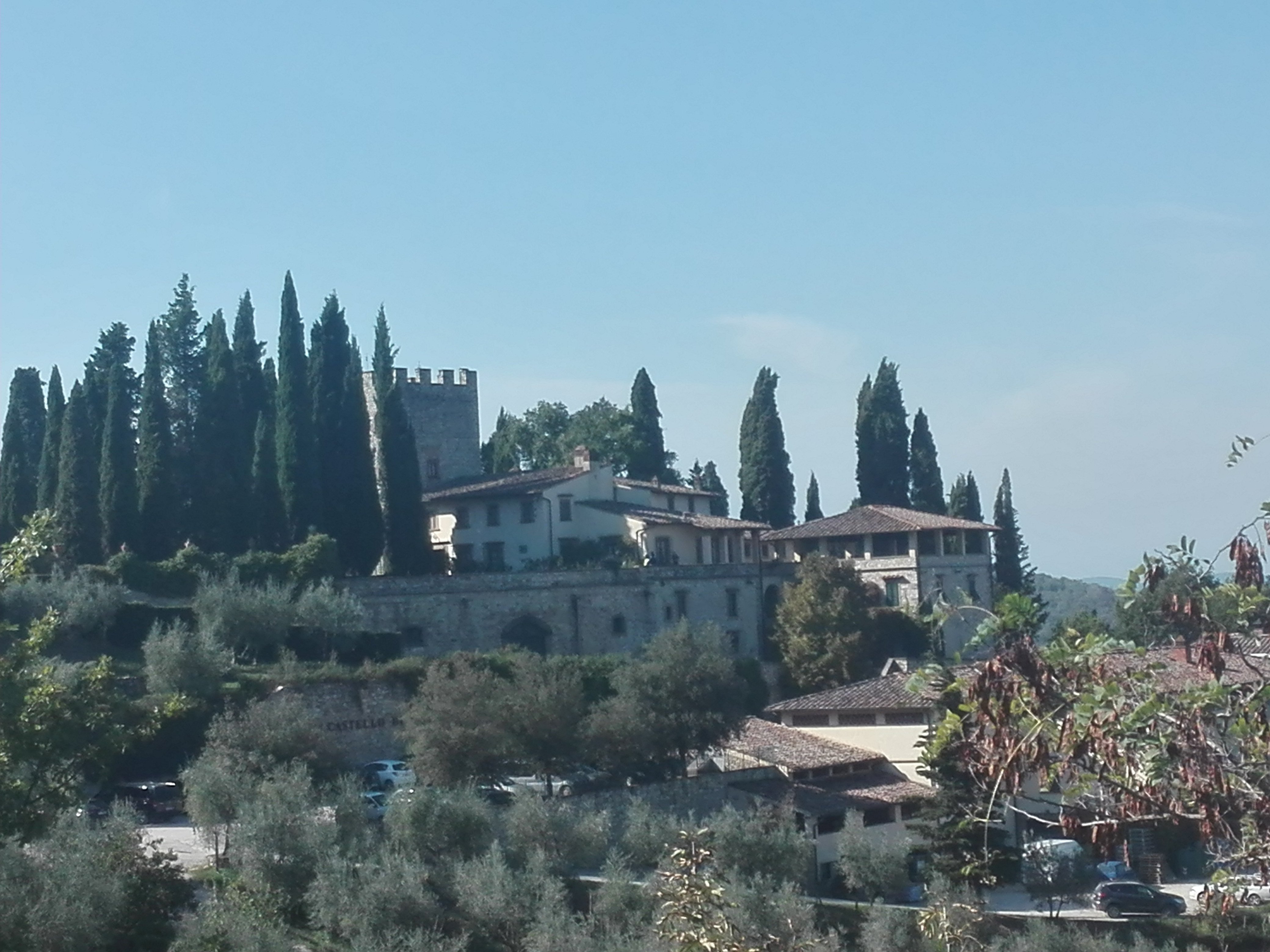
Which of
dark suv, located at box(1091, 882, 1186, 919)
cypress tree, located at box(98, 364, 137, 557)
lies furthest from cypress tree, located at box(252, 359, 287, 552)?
dark suv, located at box(1091, 882, 1186, 919)

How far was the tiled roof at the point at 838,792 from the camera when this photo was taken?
36719 millimetres

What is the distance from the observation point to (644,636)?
51375 mm

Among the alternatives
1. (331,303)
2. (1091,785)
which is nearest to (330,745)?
(331,303)

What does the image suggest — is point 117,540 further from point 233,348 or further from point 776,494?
point 776,494

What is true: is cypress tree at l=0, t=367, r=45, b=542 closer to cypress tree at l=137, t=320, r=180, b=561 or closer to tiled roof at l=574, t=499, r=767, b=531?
cypress tree at l=137, t=320, r=180, b=561

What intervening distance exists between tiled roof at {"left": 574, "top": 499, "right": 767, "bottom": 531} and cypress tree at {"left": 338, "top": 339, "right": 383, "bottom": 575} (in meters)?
8.12

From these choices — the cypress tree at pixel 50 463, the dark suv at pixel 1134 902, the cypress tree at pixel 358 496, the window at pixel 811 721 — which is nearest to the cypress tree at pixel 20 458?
the cypress tree at pixel 50 463

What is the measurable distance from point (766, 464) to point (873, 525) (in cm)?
879

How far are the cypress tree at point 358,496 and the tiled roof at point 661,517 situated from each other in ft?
26.6

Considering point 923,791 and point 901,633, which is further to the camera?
point 901,633

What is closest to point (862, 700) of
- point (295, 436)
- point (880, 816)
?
point (880, 816)

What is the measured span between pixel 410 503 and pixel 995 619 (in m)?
46.3

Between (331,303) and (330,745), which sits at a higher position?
(331,303)

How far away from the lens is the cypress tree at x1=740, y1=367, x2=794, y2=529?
204 ft
